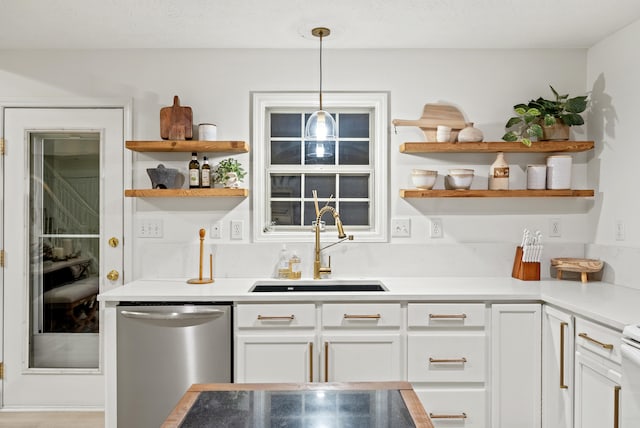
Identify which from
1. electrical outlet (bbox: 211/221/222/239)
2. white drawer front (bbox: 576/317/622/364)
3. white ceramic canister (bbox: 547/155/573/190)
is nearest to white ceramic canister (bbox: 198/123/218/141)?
electrical outlet (bbox: 211/221/222/239)

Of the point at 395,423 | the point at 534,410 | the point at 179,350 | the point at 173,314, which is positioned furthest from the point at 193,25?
the point at 534,410

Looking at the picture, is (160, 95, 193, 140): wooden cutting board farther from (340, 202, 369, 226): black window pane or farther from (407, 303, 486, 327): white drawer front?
(407, 303, 486, 327): white drawer front

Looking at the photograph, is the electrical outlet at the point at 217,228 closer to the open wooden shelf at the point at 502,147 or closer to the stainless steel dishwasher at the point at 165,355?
the stainless steel dishwasher at the point at 165,355

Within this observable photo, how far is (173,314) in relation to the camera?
244 cm

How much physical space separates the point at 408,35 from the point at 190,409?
2.46 meters

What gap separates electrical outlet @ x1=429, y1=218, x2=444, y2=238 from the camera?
3107 millimetres

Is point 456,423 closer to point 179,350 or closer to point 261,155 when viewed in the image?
point 179,350

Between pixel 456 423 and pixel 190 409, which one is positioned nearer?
pixel 190 409

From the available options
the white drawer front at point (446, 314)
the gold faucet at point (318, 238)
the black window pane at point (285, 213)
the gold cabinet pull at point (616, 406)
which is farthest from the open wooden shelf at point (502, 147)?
the gold cabinet pull at point (616, 406)

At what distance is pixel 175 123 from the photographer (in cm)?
296

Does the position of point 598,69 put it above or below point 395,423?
above

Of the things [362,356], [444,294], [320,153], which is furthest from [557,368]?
[320,153]

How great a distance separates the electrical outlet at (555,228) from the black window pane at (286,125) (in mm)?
1751

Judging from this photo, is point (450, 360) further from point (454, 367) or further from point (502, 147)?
point (502, 147)
